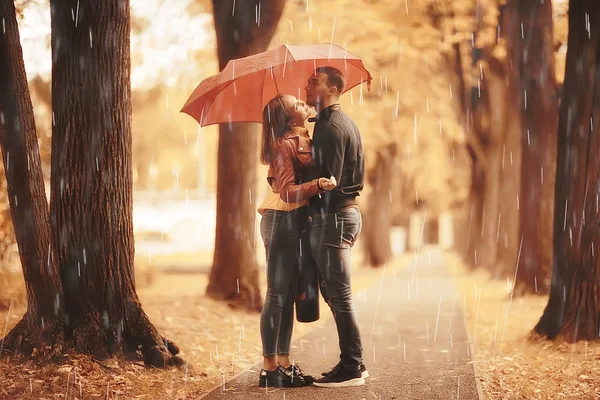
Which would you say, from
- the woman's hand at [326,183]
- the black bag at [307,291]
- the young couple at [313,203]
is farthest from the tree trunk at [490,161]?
the woman's hand at [326,183]

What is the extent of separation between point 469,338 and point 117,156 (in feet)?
15.8

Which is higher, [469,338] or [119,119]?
[119,119]

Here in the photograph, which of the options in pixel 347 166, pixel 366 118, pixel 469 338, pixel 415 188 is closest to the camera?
pixel 347 166

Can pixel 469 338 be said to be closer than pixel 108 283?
No

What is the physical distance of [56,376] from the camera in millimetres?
6289

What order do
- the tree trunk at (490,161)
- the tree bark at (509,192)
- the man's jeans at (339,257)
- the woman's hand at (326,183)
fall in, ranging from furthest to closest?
1. the tree trunk at (490,161)
2. the tree bark at (509,192)
3. the man's jeans at (339,257)
4. the woman's hand at (326,183)

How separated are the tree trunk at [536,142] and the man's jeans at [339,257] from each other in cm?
906

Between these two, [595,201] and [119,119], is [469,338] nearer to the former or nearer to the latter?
[595,201]

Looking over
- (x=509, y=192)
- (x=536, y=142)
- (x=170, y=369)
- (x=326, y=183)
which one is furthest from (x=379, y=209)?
(x=326, y=183)

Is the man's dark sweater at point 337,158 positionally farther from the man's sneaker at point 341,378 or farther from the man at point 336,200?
the man's sneaker at point 341,378

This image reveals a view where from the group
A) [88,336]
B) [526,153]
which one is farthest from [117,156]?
[526,153]

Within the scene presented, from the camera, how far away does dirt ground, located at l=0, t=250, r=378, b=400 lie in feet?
20.1

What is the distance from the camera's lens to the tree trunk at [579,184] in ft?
27.3

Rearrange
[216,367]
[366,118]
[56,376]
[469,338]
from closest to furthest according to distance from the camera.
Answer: [56,376] → [216,367] → [469,338] → [366,118]
